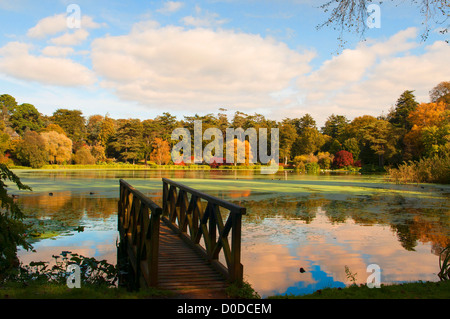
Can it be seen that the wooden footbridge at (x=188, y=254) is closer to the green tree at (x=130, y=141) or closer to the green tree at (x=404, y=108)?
the green tree at (x=404, y=108)

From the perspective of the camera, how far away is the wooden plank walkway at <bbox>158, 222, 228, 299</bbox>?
419 centimetres

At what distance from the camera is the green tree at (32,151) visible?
51500 mm

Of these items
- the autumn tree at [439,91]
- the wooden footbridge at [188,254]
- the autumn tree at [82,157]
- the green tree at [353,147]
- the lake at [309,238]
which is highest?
the autumn tree at [439,91]

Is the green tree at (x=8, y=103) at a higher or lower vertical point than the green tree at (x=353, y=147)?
higher

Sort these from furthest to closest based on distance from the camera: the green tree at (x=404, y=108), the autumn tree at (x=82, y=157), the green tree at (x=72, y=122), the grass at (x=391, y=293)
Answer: the green tree at (x=72, y=122), the autumn tree at (x=82, y=157), the green tree at (x=404, y=108), the grass at (x=391, y=293)

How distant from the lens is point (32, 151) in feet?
169

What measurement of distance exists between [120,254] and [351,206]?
10.9 meters

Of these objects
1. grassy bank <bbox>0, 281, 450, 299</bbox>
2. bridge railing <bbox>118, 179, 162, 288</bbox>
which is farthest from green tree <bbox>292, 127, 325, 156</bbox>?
grassy bank <bbox>0, 281, 450, 299</bbox>

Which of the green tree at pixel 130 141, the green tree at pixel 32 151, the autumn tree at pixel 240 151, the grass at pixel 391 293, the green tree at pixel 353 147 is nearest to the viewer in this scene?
the grass at pixel 391 293

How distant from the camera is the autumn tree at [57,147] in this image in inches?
2205

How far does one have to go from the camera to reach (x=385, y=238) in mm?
8906

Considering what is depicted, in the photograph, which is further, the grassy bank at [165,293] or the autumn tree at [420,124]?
the autumn tree at [420,124]

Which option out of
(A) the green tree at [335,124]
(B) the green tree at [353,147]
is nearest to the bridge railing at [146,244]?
(B) the green tree at [353,147]

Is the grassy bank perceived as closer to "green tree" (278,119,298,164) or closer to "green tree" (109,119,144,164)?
"green tree" (109,119,144,164)
